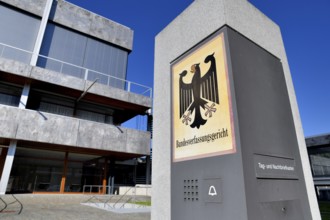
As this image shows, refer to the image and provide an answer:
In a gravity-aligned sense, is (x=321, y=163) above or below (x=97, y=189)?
above

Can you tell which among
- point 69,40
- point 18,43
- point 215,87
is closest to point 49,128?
point 18,43

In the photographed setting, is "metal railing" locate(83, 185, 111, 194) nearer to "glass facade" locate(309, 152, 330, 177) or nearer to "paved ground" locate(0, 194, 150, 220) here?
"paved ground" locate(0, 194, 150, 220)

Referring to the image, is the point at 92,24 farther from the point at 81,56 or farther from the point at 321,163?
the point at 321,163

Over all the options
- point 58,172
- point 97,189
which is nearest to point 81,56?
point 58,172

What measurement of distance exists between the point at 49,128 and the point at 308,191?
14.0m

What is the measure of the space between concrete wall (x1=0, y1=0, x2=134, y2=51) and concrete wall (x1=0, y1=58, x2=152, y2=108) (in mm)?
5532

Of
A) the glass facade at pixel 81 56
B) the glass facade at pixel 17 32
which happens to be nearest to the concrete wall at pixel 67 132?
the glass facade at pixel 81 56

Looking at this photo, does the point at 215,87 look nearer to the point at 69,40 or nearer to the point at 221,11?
the point at 221,11

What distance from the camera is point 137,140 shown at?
16812mm

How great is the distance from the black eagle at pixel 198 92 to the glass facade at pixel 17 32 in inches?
619

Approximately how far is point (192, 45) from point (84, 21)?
18.9m

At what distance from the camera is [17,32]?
→ 52.9 feet

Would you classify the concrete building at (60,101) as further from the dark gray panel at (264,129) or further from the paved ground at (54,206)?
the dark gray panel at (264,129)

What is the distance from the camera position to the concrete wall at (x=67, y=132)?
12.5m
